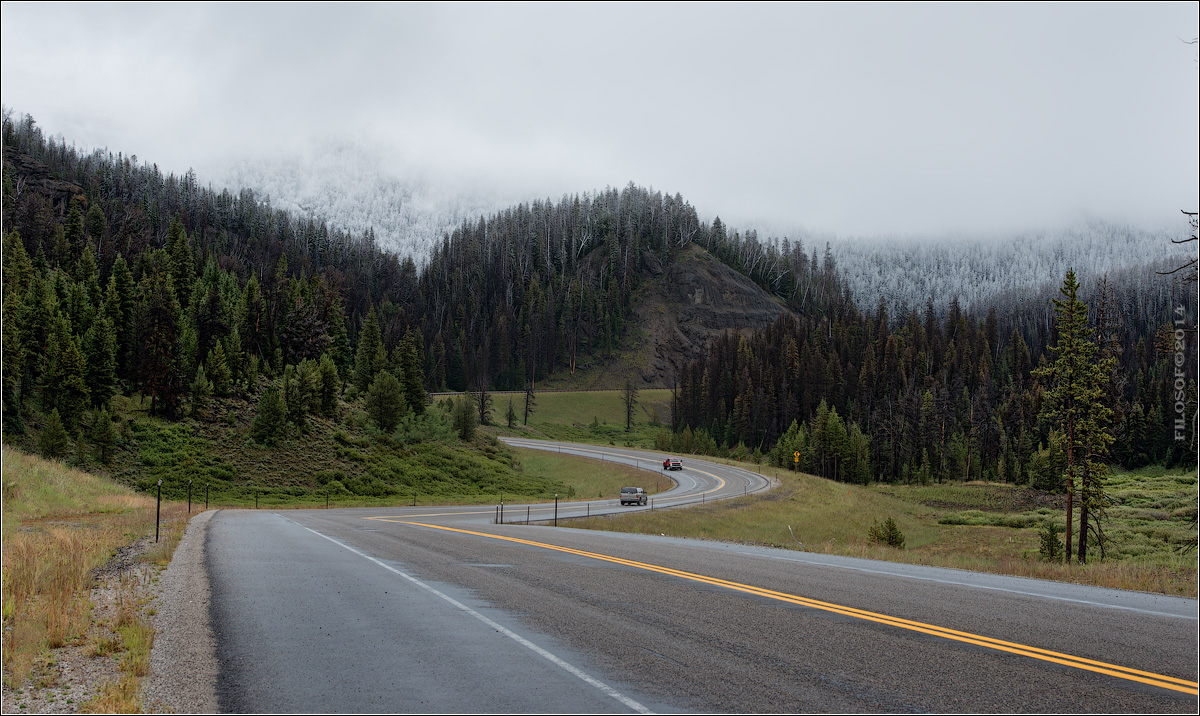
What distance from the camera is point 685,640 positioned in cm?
800

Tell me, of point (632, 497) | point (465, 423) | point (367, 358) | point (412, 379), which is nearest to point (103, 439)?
point (465, 423)

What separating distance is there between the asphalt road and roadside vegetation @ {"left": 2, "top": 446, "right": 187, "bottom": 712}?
0.98m

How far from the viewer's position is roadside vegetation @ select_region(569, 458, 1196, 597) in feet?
66.0

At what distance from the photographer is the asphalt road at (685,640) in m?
6.15

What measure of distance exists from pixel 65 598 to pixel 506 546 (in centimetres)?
1035

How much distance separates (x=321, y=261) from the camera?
171125 millimetres

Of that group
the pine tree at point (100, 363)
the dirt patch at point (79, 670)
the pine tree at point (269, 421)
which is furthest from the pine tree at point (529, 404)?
the dirt patch at point (79, 670)

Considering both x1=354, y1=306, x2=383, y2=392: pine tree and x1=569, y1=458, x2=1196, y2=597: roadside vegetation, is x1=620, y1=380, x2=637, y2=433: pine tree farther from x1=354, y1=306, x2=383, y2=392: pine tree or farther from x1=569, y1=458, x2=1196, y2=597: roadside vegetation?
x1=354, y1=306, x2=383, y2=392: pine tree

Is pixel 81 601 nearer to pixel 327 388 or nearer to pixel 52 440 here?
pixel 52 440

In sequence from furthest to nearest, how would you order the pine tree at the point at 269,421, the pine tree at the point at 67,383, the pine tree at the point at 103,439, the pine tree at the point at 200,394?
the pine tree at the point at 200,394, the pine tree at the point at 269,421, the pine tree at the point at 67,383, the pine tree at the point at 103,439

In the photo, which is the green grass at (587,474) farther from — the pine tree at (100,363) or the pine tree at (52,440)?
the pine tree at (100,363)

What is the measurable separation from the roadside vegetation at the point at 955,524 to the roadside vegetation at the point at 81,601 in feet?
52.6

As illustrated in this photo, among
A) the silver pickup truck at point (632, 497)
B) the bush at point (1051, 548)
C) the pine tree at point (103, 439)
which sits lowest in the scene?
the silver pickup truck at point (632, 497)

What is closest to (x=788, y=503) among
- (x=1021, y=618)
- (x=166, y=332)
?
(x=1021, y=618)
